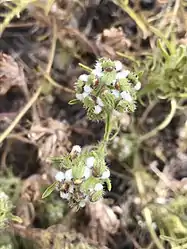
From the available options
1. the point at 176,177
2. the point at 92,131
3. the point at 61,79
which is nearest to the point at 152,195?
the point at 176,177

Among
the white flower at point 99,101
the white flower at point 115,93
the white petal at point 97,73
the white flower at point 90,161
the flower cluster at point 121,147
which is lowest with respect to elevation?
the flower cluster at point 121,147

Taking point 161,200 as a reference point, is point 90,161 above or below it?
above

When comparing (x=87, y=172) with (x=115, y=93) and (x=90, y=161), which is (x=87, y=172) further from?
(x=115, y=93)

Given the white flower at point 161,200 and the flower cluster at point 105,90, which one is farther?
the white flower at point 161,200

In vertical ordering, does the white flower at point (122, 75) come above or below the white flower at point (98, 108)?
above

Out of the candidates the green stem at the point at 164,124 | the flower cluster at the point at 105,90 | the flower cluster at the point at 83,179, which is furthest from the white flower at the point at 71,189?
the green stem at the point at 164,124

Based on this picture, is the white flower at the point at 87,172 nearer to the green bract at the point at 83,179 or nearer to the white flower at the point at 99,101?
the green bract at the point at 83,179

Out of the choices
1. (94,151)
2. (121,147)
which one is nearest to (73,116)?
(121,147)

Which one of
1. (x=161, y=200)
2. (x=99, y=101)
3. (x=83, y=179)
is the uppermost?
(x=99, y=101)

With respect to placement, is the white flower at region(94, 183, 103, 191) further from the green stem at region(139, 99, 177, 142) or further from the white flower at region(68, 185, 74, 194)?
the green stem at region(139, 99, 177, 142)
